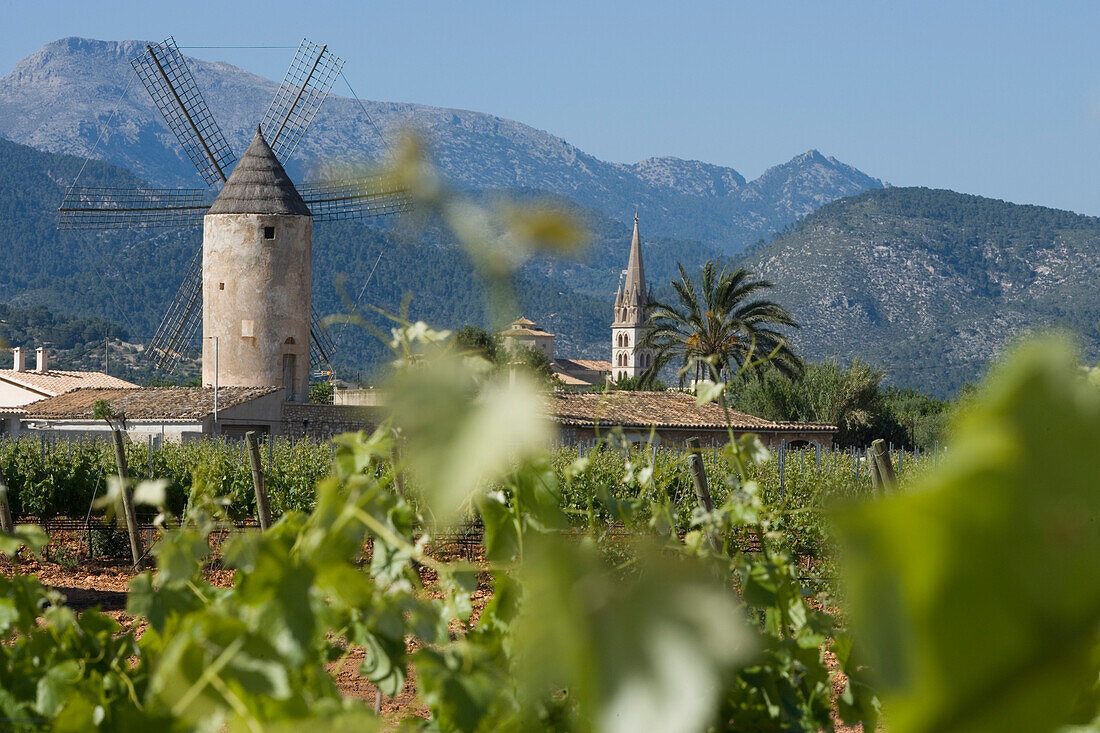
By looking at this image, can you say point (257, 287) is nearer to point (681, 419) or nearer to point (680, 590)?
point (681, 419)

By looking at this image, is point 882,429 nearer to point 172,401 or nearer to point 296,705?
point 172,401

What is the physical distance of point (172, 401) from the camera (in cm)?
2362

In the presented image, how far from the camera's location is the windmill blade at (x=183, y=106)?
2841 cm

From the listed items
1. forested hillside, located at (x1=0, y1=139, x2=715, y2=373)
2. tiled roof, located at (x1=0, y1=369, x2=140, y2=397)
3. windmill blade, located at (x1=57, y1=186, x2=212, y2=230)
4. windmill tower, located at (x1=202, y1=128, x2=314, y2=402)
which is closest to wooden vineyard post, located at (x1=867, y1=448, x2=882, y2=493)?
forested hillside, located at (x1=0, y1=139, x2=715, y2=373)

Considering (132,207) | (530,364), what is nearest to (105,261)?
(132,207)

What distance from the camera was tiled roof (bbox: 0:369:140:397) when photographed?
1442 inches

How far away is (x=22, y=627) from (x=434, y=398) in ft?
3.77

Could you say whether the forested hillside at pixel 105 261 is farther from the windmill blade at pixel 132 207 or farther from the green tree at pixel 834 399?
the green tree at pixel 834 399

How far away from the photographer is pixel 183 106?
94.4 ft

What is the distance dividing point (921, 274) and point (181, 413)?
7364cm

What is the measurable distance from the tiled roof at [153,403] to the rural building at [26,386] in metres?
4.90

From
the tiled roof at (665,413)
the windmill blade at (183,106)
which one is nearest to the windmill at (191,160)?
the windmill blade at (183,106)

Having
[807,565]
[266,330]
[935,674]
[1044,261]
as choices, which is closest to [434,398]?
[935,674]

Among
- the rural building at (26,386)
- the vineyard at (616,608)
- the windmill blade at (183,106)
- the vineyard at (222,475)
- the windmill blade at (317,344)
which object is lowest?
the rural building at (26,386)
